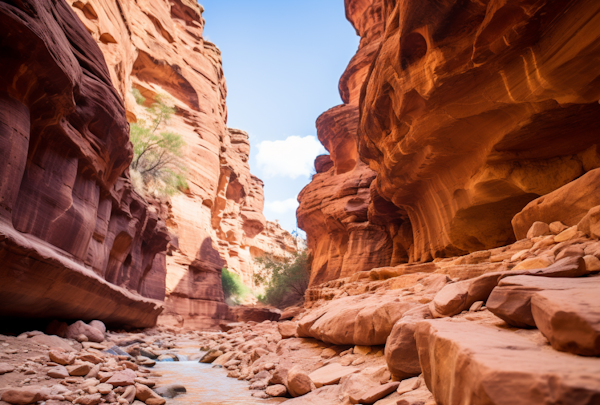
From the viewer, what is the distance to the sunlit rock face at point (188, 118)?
16241 mm

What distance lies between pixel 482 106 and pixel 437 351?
6616 mm

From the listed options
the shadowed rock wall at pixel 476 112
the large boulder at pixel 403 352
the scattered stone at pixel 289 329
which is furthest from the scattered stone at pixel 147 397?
the shadowed rock wall at pixel 476 112

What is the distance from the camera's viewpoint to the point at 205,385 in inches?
182

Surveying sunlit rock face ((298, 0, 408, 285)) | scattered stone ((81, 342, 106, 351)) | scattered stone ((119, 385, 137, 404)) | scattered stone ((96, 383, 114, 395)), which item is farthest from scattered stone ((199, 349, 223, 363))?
sunlit rock face ((298, 0, 408, 285))

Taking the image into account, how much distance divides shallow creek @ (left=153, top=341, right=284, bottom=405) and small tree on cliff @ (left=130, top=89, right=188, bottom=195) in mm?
12607

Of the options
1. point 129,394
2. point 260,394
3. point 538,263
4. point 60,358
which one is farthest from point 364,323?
point 60,358

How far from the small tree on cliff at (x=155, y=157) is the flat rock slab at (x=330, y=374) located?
15383 millimetres

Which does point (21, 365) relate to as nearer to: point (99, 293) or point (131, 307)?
point (99, 293)

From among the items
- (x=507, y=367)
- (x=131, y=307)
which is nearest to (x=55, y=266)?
(x=131, y=307)

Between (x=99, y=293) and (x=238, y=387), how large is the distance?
489cm

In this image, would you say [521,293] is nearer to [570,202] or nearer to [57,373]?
[570,202]

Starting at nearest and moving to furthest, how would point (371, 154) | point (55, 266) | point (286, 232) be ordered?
point (55, 266) → point (371, 154) → point (286, 232)

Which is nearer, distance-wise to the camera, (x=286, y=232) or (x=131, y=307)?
(x=131, y=307)

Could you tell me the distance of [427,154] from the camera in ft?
29.6
